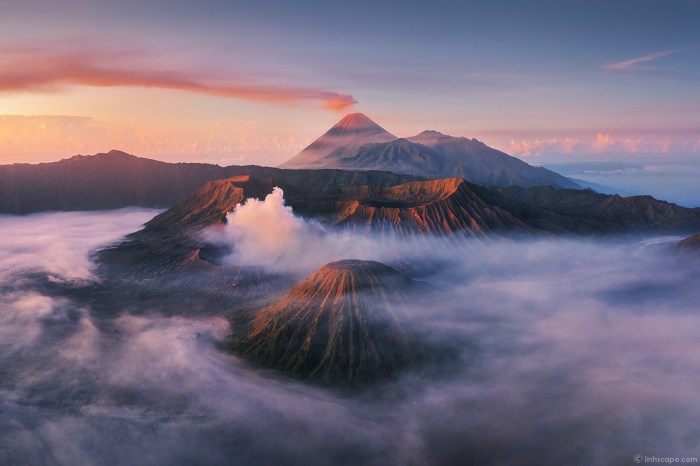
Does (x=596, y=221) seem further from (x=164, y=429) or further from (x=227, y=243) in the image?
(x=164, y=429)

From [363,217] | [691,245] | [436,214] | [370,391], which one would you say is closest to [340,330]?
[370,391]

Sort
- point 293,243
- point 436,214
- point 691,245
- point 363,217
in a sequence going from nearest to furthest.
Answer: point 293,243 → point 691,245 → point 363,217 → point 436,214

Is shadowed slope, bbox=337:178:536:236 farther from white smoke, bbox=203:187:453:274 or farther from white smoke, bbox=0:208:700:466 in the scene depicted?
white smoke, bbox=0:208:700:466

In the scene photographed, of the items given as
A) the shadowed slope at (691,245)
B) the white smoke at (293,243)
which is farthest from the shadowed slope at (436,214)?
the shadowed slope at (691,245)

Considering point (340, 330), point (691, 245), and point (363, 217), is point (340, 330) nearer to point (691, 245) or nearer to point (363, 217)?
point (363, 217)

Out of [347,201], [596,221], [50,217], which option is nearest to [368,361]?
[347,201]

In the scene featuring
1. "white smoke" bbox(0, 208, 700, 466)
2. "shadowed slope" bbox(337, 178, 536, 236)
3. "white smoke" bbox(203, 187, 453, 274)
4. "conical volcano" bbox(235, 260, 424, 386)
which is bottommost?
"white smoke" bbox(0, 208, 700, 466)

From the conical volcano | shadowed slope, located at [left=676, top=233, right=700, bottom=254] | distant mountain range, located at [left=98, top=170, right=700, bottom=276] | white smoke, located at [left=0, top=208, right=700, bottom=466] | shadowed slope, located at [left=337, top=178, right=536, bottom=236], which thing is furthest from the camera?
shadowed slope, located at [left=337, top=178, right=536, bottom=236]

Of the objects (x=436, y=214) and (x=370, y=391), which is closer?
(x=370, y=391)

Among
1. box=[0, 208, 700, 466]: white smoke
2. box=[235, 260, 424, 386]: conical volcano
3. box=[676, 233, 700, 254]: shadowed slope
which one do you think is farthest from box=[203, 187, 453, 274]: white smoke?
box=[676, 233, 700, 254]: shadowed slope
